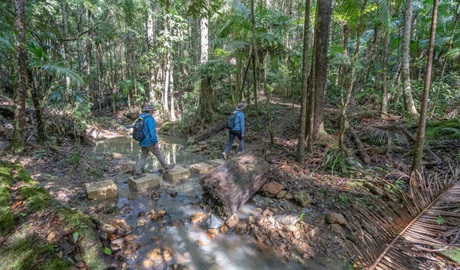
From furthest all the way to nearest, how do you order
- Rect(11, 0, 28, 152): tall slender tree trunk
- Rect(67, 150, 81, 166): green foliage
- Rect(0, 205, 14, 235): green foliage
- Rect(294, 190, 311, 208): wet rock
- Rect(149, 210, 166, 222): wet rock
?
1. Rect(67, 150, 81, 166): green foliage
2. Rect(11, 0, 28, 152): tall slender tree trunk
3. Rect(294, 190, 311, 208): wet rock
4. Rect(149, 210, 166, 222): wet rock
5. Rect(0, 205, 14, 235): green foliage

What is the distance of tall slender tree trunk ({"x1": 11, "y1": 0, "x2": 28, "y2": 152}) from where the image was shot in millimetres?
5457

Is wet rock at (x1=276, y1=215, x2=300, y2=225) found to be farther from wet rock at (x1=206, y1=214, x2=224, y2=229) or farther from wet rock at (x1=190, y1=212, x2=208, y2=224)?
wet rock at (x1=190, y1=212, x2=208, y2=224)

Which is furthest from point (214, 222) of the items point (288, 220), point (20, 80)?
point (20, 80)

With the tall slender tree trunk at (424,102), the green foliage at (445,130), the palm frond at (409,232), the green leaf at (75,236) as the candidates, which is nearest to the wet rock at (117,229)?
the green leaf at (75,236)

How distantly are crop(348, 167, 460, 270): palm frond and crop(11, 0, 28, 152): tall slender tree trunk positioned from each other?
7433mm

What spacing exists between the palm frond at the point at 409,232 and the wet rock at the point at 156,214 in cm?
318

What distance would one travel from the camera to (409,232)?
7.79 ft

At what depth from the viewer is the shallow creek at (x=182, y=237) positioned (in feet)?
10.6

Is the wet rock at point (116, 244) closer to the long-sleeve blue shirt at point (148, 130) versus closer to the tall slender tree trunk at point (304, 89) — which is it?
the long-sleeve blue shirt at point (148, 130)

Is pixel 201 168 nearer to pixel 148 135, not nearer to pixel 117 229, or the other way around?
pixel 148 135

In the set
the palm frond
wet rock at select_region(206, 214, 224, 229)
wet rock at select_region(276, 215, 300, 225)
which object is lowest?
wet rock at select_region(206, 214, 224, 229)

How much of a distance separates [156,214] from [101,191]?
1.34m

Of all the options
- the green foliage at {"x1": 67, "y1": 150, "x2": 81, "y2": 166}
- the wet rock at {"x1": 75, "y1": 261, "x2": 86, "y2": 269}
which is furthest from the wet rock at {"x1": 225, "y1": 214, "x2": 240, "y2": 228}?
the green foliage at {"x1": 67, "y1": 150, "x2": 81, "y2": 166}

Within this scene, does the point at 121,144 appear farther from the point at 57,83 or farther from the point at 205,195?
the point at 205,195
